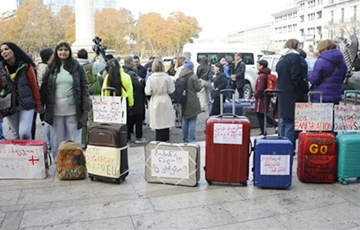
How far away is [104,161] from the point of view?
16.6ft

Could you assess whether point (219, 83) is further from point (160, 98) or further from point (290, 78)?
point (290, 78)

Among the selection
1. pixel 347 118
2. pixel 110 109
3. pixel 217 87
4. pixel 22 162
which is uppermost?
pixel 217 87

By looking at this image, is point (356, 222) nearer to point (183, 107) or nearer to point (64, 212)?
point (64, 212)

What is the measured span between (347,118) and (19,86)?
4381 millimetres

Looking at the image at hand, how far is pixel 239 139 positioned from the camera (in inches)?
187

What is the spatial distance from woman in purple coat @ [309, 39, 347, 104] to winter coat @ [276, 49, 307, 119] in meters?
0.19

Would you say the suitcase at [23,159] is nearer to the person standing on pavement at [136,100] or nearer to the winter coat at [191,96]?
the person standing on pavement at [136,100]

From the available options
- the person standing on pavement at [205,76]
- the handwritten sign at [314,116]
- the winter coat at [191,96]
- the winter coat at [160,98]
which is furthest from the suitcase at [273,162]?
the person standing on pavement at [205,76]

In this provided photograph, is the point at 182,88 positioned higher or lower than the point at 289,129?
higher

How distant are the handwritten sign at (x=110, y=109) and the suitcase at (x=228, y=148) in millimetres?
1134

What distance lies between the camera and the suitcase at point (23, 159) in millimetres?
5262

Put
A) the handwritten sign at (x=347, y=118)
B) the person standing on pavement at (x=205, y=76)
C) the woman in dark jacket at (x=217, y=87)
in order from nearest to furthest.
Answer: the handwritten sign at (x=347, y=118), the woman in dark jacket at (x=217, y=87), the person standing on pavement at (x=205, y=76)

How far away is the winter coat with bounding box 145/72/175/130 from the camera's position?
6578mm

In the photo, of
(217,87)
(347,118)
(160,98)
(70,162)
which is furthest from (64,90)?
(217,87)
